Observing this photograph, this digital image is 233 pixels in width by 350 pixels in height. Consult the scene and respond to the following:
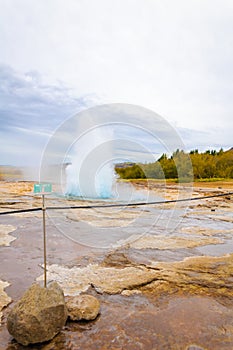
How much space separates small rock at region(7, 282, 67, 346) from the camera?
7.27ft

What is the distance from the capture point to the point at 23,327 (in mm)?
2205

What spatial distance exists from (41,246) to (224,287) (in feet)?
10.3

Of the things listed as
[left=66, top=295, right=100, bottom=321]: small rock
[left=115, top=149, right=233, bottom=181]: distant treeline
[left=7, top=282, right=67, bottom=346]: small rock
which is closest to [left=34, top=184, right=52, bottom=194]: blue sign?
[left=7, top=282, right=67, bottom=346]: small rock

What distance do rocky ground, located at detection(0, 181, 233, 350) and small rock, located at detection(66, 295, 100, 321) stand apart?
0.24ft

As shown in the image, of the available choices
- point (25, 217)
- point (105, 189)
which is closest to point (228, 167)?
point (105, 189)

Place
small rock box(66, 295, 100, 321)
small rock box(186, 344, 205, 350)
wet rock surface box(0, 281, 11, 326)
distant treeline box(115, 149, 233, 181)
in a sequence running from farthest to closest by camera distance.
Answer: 1. distant treeline box(115, 149, 233, 181)
2. wet rock surface box(0, 281, 11, 326)
3. small rock box(66, 295, 100, 321)
4. small rock box(186, 344, 205, 350)

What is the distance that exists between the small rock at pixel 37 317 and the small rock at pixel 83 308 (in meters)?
0.15

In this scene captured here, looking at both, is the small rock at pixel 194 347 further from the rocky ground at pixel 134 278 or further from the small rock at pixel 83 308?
the small rock at pixel 83 308

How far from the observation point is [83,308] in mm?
2631

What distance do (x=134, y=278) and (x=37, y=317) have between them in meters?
1.58

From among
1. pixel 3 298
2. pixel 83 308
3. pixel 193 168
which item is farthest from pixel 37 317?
pixel 193 168

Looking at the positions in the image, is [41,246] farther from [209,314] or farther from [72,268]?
[209,314]

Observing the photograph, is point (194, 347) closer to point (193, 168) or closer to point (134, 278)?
point (134, 278)

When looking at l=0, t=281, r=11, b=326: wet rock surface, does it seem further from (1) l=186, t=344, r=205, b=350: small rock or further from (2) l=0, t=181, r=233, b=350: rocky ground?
(1) l=186, t=344, r=205, b=350: small rock
